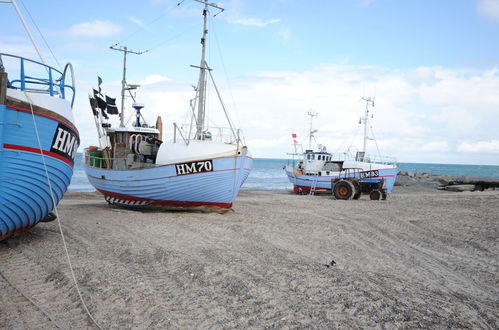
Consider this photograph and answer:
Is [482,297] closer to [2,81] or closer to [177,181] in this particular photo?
[2,81]

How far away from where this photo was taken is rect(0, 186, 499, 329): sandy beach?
494cm

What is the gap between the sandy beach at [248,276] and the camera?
195 inches

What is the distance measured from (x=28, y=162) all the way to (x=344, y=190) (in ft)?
58.3

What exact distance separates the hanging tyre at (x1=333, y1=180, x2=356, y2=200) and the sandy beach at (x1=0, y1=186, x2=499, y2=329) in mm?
10461

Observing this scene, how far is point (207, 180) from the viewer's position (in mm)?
12898

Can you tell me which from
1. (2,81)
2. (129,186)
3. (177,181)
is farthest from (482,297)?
(129,186)

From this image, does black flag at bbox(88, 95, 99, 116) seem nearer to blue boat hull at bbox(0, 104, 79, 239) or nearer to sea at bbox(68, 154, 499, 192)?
blue boat hull at bbox(0, 104, 79, 239)

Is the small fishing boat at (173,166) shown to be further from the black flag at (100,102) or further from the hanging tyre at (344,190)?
the hanging tyre at (344,190)

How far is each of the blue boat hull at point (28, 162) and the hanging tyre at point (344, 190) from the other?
1665 cm

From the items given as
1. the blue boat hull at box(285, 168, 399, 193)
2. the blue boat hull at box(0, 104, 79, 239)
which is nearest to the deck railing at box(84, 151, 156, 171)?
the blue boat hull at box(0, 104, 79, 239)

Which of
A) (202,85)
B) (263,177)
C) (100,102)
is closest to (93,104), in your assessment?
(100,102)

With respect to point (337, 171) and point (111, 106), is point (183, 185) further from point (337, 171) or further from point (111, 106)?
point (337, 171)

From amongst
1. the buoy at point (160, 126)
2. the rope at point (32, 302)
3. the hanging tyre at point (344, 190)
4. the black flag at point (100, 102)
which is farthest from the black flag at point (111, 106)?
the hanging tyre at point (344, 190)

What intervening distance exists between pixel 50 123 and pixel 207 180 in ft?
19.8
